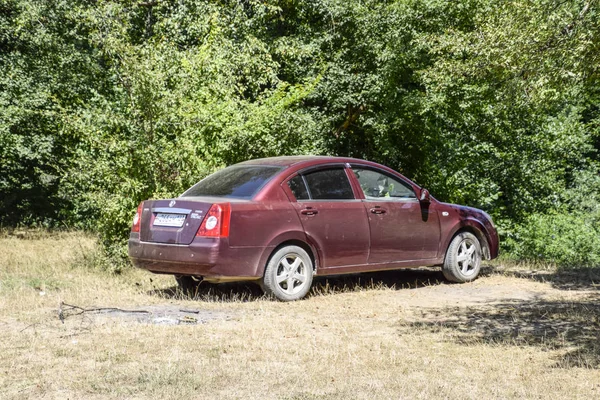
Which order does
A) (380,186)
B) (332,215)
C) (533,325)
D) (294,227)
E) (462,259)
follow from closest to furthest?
(533,325)
(294,227)
(332,215)
(380,186)
(462,259)

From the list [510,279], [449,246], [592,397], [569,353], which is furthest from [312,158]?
[592,397]

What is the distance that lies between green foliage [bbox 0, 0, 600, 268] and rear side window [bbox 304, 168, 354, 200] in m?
2.58

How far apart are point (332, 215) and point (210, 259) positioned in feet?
5.66

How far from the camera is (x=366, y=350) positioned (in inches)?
273

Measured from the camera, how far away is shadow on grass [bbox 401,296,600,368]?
7.22m

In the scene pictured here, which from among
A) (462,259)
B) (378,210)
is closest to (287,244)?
(378,210)

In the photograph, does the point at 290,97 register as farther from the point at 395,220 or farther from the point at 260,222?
the point at 260,222

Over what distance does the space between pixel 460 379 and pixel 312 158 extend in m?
5.14

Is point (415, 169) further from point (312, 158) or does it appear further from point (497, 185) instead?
point (312, 158)

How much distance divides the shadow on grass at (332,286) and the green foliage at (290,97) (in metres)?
2.19

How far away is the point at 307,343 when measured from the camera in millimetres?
7176

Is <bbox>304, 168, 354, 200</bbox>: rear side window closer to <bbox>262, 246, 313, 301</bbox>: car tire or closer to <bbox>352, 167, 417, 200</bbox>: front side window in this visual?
<bbox>352, 167, 417, 200</bbox>: front side window

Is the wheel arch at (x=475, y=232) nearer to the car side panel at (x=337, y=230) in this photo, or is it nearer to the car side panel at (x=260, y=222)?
the car side panel at (x=337, y=230)

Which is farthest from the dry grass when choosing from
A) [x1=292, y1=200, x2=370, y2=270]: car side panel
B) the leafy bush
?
the leafy bush
